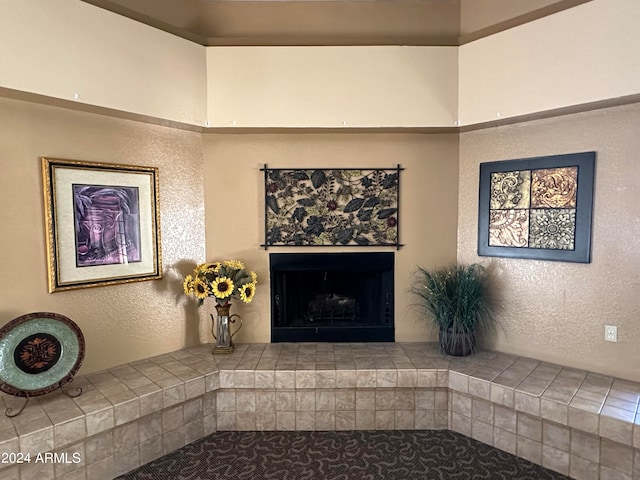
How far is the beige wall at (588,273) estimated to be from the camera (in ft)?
7.61

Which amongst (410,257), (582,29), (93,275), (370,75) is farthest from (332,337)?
(582,29)

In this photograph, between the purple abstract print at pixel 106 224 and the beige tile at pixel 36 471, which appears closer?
the beige tile at pixel 36 471

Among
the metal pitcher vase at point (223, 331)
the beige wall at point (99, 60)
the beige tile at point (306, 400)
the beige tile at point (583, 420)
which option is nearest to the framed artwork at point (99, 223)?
the beige wall at point (99, 60)

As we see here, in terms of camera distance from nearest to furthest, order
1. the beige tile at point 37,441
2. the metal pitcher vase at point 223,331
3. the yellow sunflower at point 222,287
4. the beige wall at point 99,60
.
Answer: the beige tile at point 37,441, the beige wall at point 99,60, the yellow sunflower at point 222,287, the metal pitcher vase at point 223,331

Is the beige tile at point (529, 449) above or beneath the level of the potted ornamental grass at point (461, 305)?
beneath

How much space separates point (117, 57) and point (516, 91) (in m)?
2.71

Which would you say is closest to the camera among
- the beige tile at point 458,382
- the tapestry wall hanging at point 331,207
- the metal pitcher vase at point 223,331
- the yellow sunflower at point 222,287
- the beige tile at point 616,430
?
the beige tile at point 616,430

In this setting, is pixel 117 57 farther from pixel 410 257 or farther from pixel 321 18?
pixel 410 257

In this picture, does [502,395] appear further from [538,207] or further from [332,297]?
[332,297]

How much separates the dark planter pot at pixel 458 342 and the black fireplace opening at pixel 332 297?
47cm

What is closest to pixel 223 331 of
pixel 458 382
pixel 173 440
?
pixel 173 440

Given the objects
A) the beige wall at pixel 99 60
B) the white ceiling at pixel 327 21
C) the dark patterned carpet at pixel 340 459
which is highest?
the white ceiling at pixel 327 21

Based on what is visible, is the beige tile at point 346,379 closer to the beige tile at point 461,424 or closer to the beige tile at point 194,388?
the beige tile at point 461,424

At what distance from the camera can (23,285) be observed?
7.24 ft
